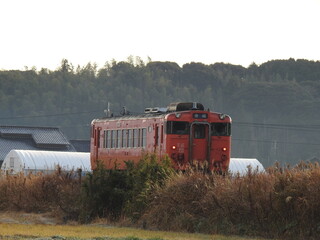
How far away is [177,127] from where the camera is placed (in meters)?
34.0

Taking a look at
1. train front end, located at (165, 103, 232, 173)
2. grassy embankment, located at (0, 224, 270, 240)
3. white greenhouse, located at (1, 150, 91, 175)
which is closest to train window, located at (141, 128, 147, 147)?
train front end, located at (165, 103, 232, 173)

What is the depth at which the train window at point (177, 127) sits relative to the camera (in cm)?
3384

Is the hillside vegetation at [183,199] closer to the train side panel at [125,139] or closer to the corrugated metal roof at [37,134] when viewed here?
the train side panel at [125,139]

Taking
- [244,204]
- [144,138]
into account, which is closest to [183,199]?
[244,204]

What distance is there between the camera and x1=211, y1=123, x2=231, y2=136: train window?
3488cm

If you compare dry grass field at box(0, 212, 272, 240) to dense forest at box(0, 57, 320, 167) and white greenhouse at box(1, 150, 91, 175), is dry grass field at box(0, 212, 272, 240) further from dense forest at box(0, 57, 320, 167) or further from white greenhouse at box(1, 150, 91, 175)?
dense forest at box(0, 57, 320, 167)

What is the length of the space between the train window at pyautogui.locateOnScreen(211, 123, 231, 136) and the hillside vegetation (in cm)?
518

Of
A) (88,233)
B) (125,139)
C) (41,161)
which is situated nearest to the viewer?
(88,233)

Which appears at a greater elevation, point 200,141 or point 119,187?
point 200,141

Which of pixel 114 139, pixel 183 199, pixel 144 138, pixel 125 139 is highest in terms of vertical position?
pixel 144 138

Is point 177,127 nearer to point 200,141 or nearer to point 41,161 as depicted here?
point 200,141

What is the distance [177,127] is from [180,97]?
110 metres

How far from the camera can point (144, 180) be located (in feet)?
96.0

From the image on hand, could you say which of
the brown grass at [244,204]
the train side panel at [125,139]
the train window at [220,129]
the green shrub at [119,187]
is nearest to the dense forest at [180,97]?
the train side panel at [125,139]
